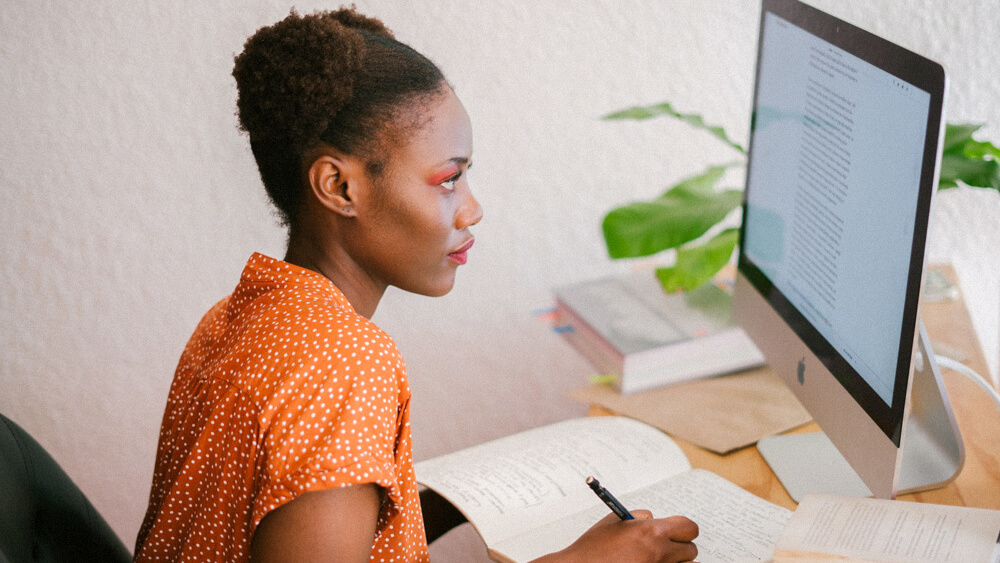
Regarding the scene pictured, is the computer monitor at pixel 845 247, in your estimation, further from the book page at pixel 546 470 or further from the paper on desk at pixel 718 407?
the book page at pixel 546 470

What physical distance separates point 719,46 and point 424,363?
2.41ft

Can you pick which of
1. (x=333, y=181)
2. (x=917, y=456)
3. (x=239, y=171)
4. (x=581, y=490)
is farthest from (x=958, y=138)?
(x=239, y=171)

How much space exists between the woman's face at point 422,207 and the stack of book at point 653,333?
Result: 35cm

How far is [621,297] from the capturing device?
1.23 meters

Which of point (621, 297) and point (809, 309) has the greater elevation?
point (809, 309)

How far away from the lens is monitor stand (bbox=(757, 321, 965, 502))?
810mm

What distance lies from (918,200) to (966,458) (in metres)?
0.40

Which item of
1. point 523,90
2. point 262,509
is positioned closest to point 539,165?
point 523,90

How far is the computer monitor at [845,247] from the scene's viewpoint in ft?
2.16

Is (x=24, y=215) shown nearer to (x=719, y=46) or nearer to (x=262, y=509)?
(x=262, y=509)

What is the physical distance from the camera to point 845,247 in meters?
0.77

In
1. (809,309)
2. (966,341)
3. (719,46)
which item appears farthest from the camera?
(719,46)

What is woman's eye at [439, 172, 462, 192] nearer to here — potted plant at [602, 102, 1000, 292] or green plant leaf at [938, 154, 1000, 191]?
potted plant at [602, 102, 1000, 292]

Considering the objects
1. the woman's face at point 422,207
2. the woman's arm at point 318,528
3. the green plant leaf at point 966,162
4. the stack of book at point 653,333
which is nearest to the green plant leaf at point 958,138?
the green plant leaf at point 966,162
